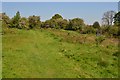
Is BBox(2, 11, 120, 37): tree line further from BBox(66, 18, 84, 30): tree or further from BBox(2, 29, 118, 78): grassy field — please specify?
BBox(2, 29, 118, 78): grassy field

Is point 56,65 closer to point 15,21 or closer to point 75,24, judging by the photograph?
point 75,24

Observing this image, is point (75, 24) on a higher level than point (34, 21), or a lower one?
lower

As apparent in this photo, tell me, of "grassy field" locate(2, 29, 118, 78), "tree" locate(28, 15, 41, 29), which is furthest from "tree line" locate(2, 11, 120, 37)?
"grassy field" locate(2, 29, 118, 78)

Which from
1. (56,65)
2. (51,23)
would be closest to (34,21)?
(51,23)

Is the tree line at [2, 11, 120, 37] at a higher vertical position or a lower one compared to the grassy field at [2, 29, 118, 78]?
higher

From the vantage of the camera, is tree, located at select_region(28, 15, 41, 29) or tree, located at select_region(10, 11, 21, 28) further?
tree, located at select_region(28, 15, 41, 29)

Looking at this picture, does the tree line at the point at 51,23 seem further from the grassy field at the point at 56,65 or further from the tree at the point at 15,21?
the grassy field at the point at 56,65

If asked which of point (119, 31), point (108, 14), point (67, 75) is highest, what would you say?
point (108, 14)

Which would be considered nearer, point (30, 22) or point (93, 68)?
point (93, 68)

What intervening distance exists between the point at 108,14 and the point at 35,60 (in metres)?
83.3

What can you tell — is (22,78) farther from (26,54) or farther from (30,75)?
(26,54)

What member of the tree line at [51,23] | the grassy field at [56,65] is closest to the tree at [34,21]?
the tree line at [51,23]

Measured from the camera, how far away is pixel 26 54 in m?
24.9

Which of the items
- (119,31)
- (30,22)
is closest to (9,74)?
(119,31)
